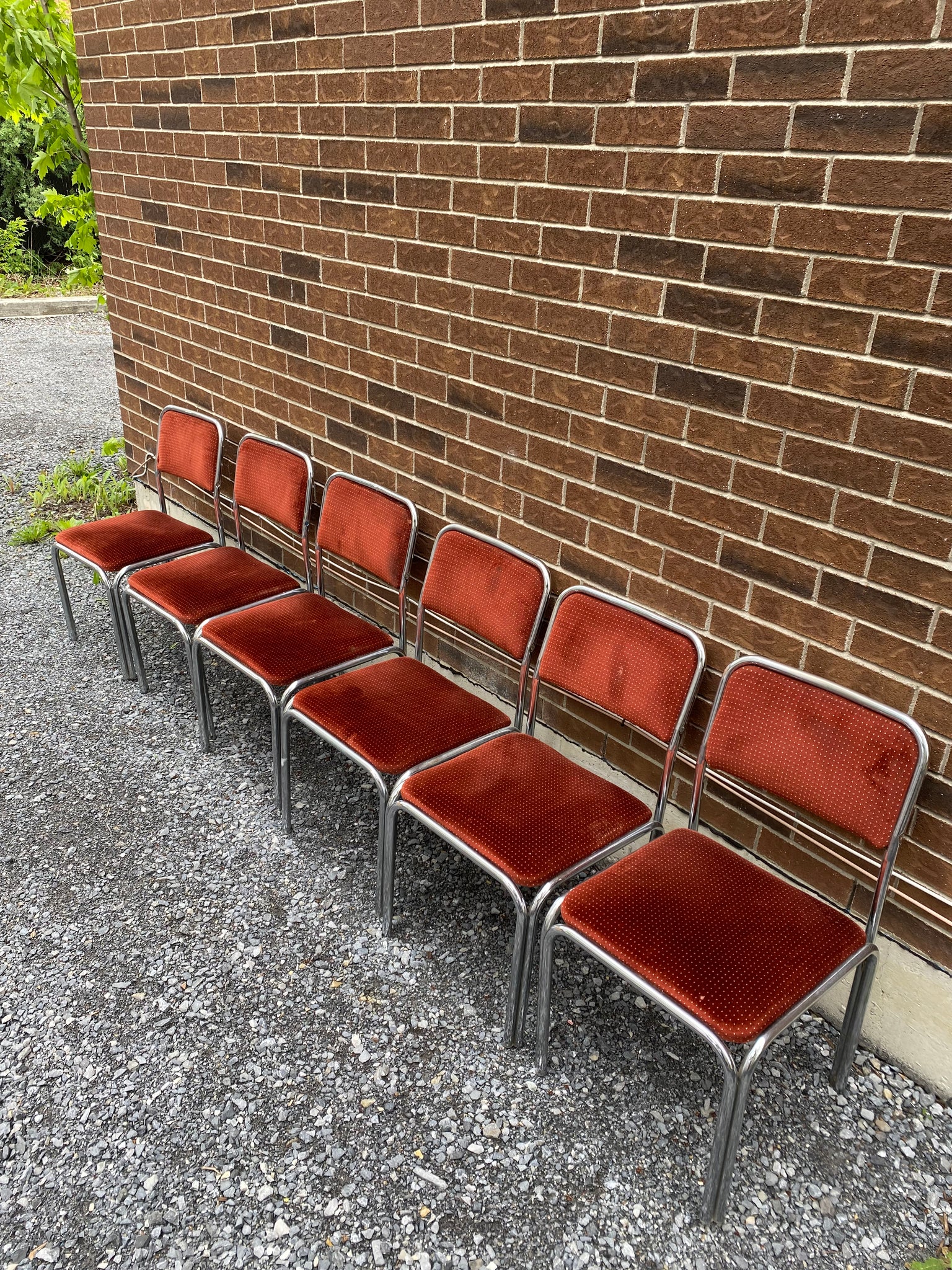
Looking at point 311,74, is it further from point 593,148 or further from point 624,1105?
point 624,1105

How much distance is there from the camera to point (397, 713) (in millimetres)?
2578

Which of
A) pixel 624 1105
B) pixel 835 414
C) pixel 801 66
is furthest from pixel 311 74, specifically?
pixel 624 1105

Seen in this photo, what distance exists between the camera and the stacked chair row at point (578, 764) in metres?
1.82

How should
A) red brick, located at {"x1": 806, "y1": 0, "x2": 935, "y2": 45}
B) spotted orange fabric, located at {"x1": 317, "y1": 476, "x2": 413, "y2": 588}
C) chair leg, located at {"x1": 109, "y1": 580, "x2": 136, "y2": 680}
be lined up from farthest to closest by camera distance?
chair leg, located at {"x1": 109, "y1": 580, "x2": 136, "y2": 680} → spotted orange fabric, located at {"x1": 317, "y1": 476, "x2": 413, "y2": 588} → red brick, located at {"x1": 806, "y1": 0, "x2": 935, "y2": 45}

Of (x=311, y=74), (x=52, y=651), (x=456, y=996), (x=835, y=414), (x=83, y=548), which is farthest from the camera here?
(x=52, y=651)

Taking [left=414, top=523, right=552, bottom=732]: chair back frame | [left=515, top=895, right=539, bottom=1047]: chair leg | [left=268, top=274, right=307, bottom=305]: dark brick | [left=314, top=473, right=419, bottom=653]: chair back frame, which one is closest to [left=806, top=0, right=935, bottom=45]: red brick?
[left=414, top=523, right=552, bottom=732]: chair back frame

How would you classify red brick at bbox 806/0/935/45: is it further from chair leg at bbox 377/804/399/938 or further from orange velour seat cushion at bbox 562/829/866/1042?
chair leg at bbox 377/804/399/938

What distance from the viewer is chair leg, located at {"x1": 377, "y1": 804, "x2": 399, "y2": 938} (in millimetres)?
2352

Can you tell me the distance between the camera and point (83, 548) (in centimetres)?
360

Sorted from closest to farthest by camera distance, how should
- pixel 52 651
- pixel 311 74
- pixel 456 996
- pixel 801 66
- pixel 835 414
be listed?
pixel 801 66 → pixel 835 414 → pixel 456 996 → pixel 311 74 → pixel 52 651

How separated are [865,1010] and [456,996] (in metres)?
0.96

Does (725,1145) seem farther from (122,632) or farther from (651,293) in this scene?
(122,632)

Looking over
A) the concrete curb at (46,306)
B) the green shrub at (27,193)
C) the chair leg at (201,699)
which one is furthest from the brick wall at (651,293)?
the green shrub at (27,193)

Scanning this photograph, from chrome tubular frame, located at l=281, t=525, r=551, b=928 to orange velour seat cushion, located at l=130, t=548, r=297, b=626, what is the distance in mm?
508
